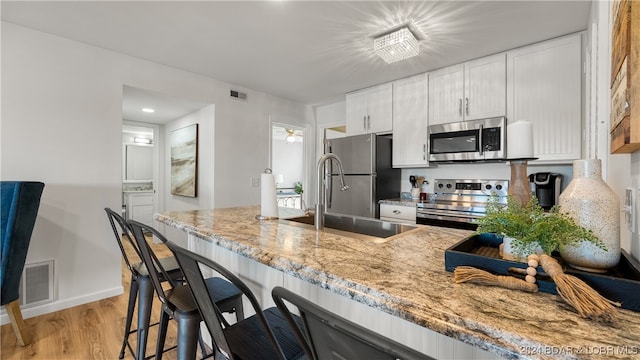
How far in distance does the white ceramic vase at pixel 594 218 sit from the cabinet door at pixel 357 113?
10.1 ft

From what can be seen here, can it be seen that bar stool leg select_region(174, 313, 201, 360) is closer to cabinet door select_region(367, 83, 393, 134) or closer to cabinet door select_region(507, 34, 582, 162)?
cabinet door select_region(507, 34, 582, 162)

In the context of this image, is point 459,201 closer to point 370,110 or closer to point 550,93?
point 550,93

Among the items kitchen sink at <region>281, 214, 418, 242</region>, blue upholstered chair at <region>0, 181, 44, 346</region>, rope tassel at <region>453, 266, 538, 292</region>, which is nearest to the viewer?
rope tassel at <region>453, 266, 538, 292</region>

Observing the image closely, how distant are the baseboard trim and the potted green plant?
129 inches

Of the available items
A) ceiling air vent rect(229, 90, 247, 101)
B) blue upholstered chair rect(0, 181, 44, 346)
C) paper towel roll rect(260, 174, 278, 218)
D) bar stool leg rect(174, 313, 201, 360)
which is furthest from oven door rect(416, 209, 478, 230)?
blue upholstered chair rect(0, 181, 44, 346)

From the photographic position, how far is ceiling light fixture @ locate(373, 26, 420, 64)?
88.9 inches

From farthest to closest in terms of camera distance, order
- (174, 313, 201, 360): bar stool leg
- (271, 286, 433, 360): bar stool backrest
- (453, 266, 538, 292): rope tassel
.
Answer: (174, 313, 201, 360): bar stool leg → (453, 266, 538, 292): rope tassel → (271, 286, 433, 360): bar stool backrest

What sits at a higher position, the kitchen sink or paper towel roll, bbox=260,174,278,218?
paper towel roll, bbox=260,174,278,218

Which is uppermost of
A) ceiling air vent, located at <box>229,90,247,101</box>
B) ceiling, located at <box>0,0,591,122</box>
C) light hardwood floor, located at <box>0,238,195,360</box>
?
ceiling, located at <box>0,0,591,122</box>

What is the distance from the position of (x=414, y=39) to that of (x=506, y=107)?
1.15 m

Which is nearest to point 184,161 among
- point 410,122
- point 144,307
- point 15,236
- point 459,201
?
point 15,236

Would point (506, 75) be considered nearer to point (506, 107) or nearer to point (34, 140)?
point (506, 107)

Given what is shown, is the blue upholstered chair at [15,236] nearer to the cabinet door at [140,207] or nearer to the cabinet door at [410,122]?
the cabinet door at [140,207]

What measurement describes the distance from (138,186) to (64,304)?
329cm
